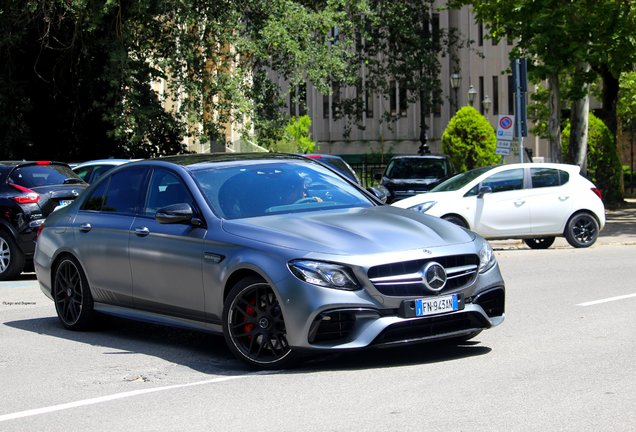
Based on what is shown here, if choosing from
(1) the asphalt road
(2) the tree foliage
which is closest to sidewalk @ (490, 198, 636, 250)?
(2) the tree foliage

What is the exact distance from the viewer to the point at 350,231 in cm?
881

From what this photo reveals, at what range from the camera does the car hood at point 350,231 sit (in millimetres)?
8594

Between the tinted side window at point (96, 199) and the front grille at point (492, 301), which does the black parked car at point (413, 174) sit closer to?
the tinted side window at point (96, 199)

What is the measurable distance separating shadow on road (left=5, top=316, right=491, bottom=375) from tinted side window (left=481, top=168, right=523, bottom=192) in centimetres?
1118

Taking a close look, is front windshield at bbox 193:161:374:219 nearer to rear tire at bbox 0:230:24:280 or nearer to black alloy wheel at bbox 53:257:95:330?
black alloy wheel at bbox 53:257:95:330

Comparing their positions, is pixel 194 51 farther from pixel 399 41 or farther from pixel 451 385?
pixel 451 385

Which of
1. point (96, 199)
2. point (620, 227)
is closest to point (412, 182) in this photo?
point (620, 227)

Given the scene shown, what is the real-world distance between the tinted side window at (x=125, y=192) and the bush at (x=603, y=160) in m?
27.8

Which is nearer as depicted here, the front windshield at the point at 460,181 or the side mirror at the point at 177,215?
the side mirror at the point at 177,215

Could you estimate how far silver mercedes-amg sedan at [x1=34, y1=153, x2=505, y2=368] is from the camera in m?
8.46

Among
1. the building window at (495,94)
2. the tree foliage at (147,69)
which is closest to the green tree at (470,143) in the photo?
the tree foliage at (147,69)

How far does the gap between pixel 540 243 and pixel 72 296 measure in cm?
1343

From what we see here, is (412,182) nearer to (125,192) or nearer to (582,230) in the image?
(582,230)

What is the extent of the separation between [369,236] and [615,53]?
2244 centimetres
